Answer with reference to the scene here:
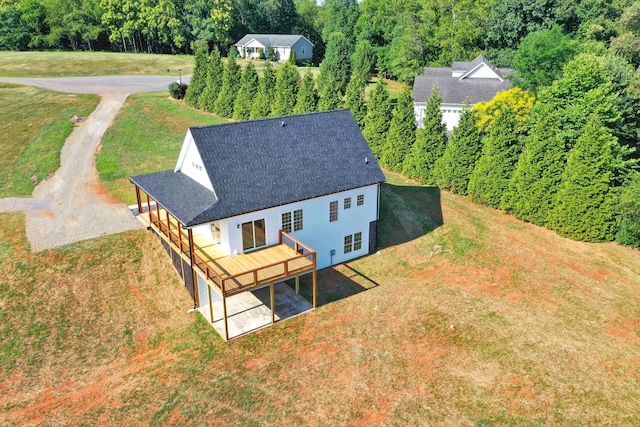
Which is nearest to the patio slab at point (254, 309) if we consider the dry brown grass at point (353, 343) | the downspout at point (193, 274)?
the downspout at point (193, 274)

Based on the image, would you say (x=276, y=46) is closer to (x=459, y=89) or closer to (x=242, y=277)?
(x=459, y=89)

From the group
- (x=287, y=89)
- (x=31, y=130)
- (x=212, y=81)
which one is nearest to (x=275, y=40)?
(x=212, y=81)

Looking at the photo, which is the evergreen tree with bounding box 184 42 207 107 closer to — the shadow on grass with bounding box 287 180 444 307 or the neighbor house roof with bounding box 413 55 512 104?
the neighbor house roof with bounding box 413 55 512 104

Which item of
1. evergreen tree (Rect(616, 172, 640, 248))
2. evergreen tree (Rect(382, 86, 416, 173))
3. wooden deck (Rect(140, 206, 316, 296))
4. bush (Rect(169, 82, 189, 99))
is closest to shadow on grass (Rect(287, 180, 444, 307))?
wooden deck (Rect(140, 206, 316, 296))

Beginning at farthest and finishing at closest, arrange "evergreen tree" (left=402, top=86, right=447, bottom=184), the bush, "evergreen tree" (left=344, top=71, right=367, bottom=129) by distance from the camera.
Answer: the bush, "evergreen tree" (left=344, top=71, right=367, bottom=129), "evergreen tree" (left=402, top=86, right=447, bottom=184)

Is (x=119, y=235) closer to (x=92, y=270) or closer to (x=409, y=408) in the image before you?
(x=92, y=270)

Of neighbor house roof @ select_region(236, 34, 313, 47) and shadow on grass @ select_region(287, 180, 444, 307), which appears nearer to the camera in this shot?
shadow on grass @ select_region(287, 180, 444, 307)

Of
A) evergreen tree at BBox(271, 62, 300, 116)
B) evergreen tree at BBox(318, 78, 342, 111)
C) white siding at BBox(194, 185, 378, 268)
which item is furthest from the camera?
evergreen tree at BBox(271, 62, 300, 116)

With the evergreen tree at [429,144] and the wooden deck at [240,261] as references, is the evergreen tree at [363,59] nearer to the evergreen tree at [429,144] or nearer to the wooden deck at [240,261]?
the evergreen tree at [429,144]

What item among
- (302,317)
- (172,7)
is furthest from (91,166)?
(172,7)
